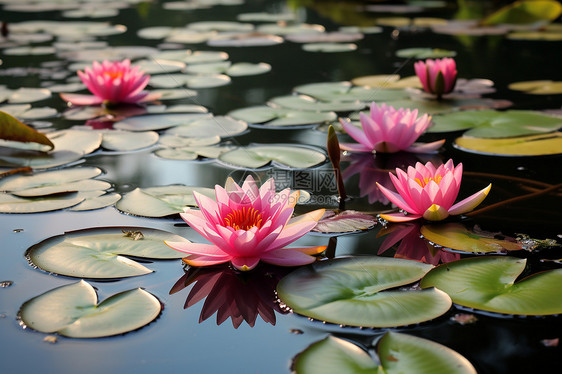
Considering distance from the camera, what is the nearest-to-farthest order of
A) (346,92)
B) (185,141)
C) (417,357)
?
(417,357), (185,141), (346,92)

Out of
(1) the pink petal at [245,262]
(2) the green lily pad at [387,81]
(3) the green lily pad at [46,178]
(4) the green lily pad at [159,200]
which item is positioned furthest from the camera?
(2) the green lily pad at [387,81]

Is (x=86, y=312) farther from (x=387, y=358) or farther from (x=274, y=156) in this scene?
(x=274, y=156)

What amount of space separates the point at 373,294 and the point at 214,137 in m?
1.22

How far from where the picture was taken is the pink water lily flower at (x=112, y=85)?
2.61 metres

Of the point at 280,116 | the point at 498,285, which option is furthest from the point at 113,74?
the point at 498,285

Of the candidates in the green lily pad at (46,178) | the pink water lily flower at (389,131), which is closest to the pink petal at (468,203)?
the pink water lily flower at (389,131)

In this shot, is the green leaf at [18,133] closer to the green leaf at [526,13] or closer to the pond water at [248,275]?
the pond water at [248,275]

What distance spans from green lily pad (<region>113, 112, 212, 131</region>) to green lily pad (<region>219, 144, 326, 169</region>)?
1.48 feet

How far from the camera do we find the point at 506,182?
1.75m

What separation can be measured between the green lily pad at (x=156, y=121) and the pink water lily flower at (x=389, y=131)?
2.40 ft

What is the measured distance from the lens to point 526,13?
4824mm

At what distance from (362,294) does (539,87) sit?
215cm

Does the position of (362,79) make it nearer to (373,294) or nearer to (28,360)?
(373,294)

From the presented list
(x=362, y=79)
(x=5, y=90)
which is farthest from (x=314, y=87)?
A: (x=5, y=90)
